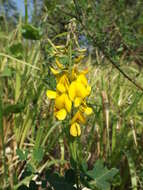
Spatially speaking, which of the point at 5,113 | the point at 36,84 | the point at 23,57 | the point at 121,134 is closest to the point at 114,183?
the point at 121,134

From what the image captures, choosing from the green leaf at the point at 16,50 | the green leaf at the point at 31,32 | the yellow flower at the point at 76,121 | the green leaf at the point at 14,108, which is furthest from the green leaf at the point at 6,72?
the yellow flower at the point at 76,121

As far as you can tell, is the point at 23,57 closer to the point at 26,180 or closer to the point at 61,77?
the point at 26,180

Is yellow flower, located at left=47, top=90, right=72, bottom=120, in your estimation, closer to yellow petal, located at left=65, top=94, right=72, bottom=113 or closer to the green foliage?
yellow petal, located at left=65, top=94, right=72, bottom=113

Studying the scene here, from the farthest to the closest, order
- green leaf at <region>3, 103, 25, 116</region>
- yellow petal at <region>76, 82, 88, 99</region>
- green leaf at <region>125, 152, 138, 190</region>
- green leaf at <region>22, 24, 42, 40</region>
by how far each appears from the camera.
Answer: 1. green leaf at <region>22, 24, 42, 40</region>
2. green leaf at <region>3, 103, 25, 116</region>
3. green leaf at <region>125, 152, 138, 190</region>
4. yellow petal at <region>76, 82, 88, 99</region>

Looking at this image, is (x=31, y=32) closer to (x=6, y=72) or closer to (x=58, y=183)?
(x=6, y=72)

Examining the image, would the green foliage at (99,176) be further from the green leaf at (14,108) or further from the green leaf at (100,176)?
the green leaf at (14,108)

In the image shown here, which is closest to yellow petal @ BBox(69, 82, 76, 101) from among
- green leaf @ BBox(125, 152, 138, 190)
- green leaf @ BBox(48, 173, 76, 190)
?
green leaf @ BBox(48, 173, 76, 190)
